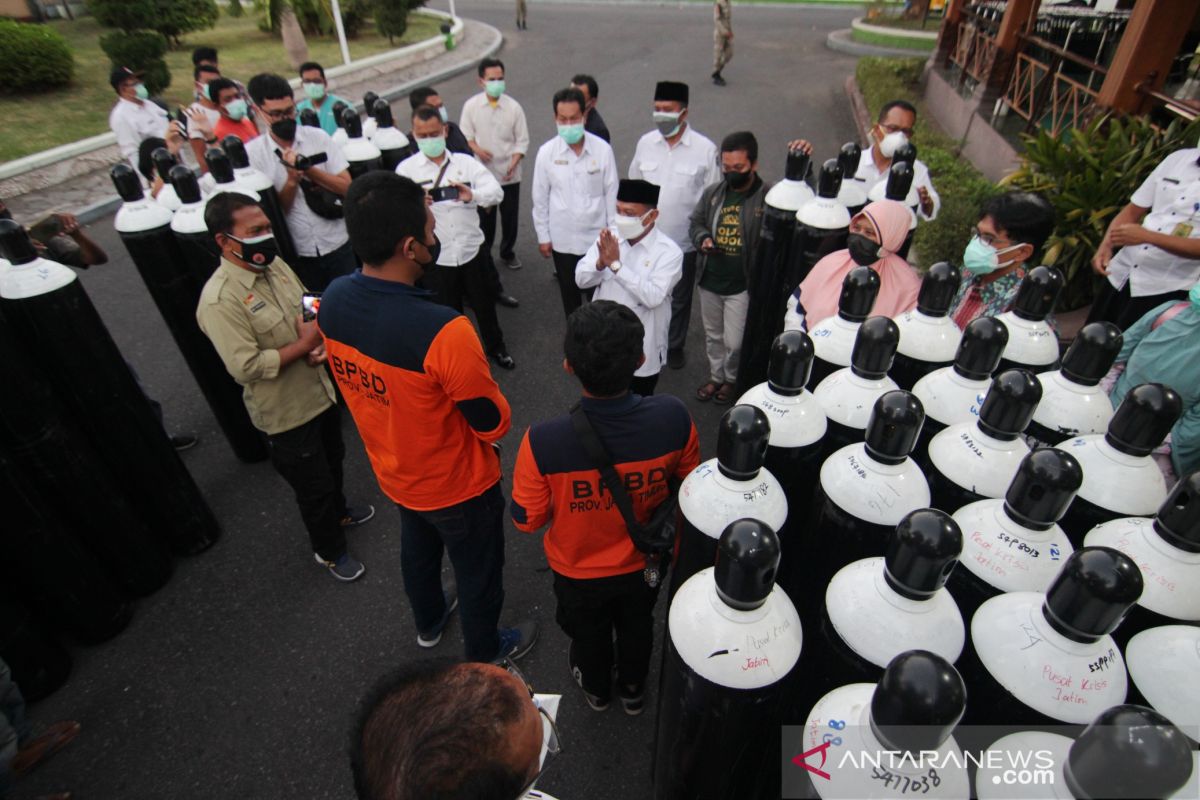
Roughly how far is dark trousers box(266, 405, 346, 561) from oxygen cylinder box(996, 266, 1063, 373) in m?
3.09

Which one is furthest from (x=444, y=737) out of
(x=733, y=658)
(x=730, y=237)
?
(x=730, y=237)

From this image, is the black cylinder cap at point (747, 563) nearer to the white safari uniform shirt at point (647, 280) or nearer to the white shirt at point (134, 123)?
the white safari uniform shirt at point (647, 280)

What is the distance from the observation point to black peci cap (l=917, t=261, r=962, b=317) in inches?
85.9

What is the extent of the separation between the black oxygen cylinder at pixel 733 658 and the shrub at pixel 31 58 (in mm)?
14792

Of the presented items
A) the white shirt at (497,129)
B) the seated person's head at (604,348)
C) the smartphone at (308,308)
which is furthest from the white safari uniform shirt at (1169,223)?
the white shirt at (497,129)

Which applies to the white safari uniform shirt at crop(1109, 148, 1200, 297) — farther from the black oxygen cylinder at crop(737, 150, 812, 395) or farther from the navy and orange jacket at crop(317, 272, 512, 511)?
the navy and orange jacket at crop(317, 272, 512, 511)

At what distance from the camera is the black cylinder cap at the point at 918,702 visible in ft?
3.17

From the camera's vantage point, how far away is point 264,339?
10.1 feet

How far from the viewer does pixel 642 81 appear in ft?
46.4

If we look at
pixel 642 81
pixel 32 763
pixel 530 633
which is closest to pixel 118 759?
pixel 32 763

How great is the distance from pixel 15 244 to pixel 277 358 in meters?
1.17

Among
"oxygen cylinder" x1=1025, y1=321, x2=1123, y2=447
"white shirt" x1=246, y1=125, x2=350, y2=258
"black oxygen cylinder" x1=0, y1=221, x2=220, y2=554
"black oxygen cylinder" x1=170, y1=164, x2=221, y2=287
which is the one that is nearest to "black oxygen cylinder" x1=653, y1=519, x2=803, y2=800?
"oxygen cylinder" x1=1025, y1=321, x2=1123, y2=447

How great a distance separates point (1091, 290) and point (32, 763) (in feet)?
24.9

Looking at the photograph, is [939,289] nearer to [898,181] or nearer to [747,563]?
[898,181]
